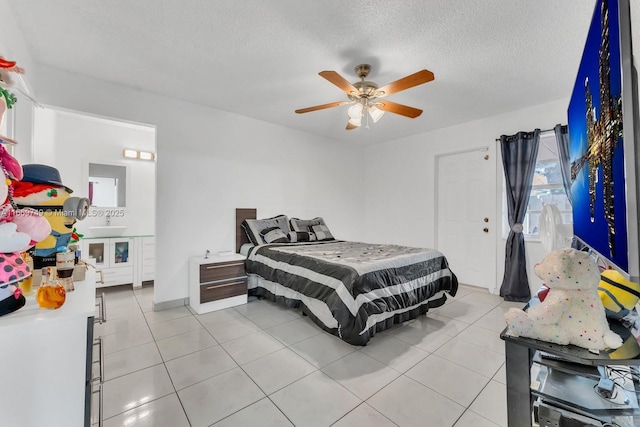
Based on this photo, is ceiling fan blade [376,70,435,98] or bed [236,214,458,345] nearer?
ceiling fan blade [376,70,435,98]

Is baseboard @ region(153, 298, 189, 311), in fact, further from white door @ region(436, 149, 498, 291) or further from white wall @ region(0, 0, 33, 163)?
white door @ region(436, 149, 498, 291)

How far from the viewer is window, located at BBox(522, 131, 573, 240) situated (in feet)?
10.6

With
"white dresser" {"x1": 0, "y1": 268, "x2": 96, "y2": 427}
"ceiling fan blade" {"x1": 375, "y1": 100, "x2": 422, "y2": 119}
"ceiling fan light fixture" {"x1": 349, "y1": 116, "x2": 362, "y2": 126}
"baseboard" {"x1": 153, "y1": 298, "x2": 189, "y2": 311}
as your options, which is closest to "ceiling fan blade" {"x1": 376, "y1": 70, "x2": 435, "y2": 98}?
"ceiling fan blade" {"x1": 375, "y1": 100, "x2": 422, "y2": 119}

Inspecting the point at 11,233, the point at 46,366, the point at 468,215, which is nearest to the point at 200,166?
the point at 11,233

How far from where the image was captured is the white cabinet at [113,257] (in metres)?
3.63

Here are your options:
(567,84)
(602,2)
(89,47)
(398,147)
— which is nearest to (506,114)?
(567,84)

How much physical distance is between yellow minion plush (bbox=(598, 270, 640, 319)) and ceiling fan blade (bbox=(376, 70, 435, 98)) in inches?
60.0

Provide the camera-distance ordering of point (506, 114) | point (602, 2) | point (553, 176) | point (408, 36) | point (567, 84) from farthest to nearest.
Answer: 1. point (506, 114)
2. point (553, 176)
3. point (567, 84)
4. point (408, 36)
5. point (602, 2)

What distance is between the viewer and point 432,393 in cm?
165

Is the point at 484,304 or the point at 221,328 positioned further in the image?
the point at 484,304

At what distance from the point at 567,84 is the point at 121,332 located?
5.05 metres

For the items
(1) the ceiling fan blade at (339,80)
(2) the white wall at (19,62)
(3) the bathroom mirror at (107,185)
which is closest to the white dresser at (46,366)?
(2) the white wall at (19,62)

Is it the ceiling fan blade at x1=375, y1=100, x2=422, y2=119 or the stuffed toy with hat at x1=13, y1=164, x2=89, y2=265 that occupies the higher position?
the ceiling fan blade at x1=375, y1=100, x2=422, y2=119

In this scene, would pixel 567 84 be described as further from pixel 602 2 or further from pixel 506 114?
pixel 602 2
